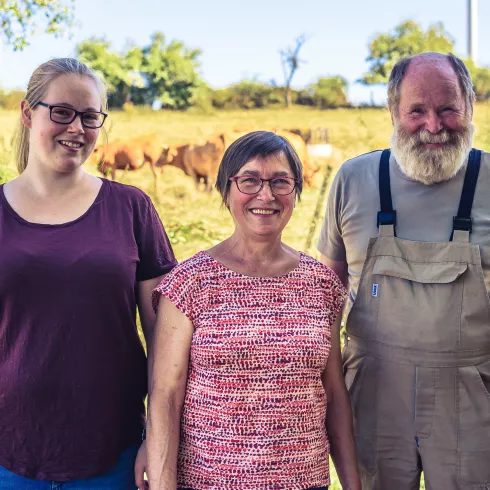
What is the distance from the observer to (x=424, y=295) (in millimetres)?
2096

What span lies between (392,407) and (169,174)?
18.1 feet

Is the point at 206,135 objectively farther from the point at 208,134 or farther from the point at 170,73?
the point at 170,73

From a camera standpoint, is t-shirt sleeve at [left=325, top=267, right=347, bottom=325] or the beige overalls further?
the beige overalls

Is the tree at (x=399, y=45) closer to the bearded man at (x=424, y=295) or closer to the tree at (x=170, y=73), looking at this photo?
the tree at (x=170, y=73)

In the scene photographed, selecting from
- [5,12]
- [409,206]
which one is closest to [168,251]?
[409,206]

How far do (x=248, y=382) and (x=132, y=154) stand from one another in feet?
18.9

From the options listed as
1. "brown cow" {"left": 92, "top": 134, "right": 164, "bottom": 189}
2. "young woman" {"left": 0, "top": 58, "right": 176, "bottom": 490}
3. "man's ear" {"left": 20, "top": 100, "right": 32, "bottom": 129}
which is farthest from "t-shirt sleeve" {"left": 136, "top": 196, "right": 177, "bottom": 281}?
"brown cow" {"left": 92, "top": 134, "right": 164, "bottom": 189}

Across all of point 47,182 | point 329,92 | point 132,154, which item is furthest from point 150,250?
point 329,92

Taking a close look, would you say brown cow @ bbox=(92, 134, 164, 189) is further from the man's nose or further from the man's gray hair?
the man's nose

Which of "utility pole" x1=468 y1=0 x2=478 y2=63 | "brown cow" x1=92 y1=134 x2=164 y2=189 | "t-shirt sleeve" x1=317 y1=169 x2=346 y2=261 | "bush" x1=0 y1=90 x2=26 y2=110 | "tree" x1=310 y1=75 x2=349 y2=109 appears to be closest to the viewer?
"t-shirt sleeve" x1=317 y1=169 x2=346 y2=261

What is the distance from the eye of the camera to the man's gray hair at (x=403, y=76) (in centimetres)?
224

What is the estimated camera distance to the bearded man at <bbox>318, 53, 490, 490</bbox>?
2.06 meters

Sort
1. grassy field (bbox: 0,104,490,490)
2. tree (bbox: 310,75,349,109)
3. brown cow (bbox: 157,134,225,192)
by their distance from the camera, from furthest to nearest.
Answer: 1. tree (bbox: 310,75,349,109)
2. brown cow (bbox: 157,134,225,192)
3. grassy field (bbox: 0,104,490,490)

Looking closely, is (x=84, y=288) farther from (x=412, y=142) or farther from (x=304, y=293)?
(x=412, y=142)
